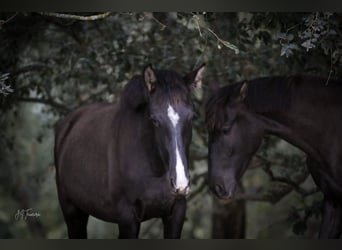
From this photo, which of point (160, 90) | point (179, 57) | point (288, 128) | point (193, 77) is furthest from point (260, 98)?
point (179, 57)

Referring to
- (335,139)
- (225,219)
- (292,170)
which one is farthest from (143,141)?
(225,219)

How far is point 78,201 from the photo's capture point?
540cm

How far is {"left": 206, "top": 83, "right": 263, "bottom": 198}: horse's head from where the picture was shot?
16.7 feet

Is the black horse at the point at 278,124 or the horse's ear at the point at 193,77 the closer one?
the horse's ear at the point at 193,77

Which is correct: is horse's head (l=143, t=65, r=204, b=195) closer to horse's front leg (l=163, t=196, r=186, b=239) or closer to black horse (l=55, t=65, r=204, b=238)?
black horse (l=55, t=65, r=204, b=238)

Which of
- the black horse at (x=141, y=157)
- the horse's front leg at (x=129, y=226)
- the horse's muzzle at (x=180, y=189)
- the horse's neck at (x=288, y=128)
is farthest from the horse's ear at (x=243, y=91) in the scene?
the horse's front leg at (x=129, y=226)

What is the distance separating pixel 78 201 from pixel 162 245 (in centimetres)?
94

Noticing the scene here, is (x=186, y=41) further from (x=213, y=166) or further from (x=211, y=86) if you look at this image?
(x=213, y=166)

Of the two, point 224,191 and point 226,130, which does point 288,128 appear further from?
point 224,191

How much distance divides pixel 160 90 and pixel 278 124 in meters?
0.97

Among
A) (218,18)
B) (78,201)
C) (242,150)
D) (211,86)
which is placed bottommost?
(78,201)

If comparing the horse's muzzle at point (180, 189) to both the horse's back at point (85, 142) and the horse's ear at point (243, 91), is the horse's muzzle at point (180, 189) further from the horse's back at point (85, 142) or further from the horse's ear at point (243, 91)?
the horse's ear at point (243, 91)

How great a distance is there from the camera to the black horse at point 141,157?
14.9 feet

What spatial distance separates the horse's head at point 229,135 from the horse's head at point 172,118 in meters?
0.39
